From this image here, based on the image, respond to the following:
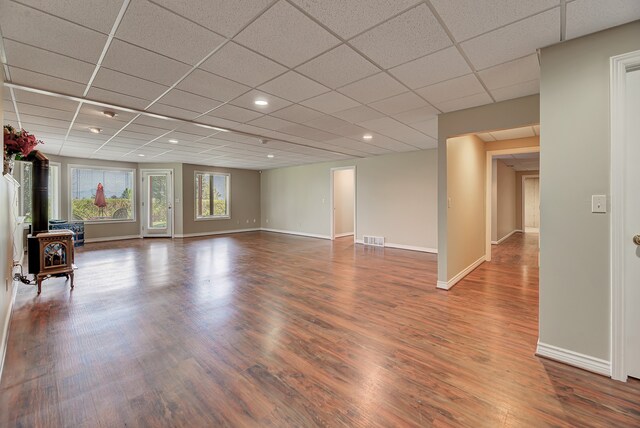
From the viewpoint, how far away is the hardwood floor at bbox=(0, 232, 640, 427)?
1.62 m

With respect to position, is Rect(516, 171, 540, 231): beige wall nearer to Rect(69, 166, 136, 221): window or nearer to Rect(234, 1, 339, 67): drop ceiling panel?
Rect(234, 1, 339, 67): drop ceiling panel

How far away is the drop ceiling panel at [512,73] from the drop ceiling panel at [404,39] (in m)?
0.76

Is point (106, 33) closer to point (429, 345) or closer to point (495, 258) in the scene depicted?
point (429, 345)

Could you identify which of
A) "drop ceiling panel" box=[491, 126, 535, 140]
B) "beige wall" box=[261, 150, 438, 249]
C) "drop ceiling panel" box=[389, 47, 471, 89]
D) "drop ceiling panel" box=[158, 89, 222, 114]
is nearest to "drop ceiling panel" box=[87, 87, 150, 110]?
"drop ceiling panel" box=[158, 89, 222, 114]

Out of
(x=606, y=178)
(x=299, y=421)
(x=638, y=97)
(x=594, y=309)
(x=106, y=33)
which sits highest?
(x=106, y=33)

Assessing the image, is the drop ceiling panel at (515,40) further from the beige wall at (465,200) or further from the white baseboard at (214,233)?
the white baseboard at (214,233)

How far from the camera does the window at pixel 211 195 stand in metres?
9.54

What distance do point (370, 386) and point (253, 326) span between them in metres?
1.35

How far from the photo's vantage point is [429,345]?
7.83ft

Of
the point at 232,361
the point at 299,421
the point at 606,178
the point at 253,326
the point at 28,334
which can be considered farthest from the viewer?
the point at 253,326

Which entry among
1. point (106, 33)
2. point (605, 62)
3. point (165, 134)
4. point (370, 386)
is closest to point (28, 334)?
point (106, 33)

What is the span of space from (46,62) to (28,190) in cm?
594

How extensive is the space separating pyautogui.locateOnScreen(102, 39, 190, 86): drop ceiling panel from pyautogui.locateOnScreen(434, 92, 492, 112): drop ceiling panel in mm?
2925

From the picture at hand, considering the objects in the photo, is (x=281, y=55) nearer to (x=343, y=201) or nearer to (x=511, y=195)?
(x=343, y=201)
